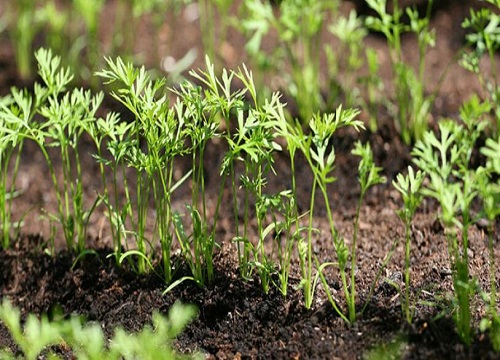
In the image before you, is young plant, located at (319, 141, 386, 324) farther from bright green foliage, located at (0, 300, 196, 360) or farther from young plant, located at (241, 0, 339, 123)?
young plant, located at (241, 0, 339, 123)

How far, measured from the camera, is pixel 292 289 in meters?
2.36

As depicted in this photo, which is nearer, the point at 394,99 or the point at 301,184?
the point at 301,184

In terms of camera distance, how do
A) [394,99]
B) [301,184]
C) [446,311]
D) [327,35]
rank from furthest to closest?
[327,35], [394,99], [301,184], [446,311]

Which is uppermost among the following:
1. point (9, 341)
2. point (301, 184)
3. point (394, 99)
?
point (394, 99)

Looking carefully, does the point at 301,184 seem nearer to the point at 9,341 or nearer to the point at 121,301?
the point at 121,301

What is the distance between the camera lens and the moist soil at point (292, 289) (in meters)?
2.15

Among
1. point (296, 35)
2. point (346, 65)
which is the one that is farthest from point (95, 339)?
point (346, 65)

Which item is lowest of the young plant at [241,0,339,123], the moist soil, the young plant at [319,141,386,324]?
the moist soil

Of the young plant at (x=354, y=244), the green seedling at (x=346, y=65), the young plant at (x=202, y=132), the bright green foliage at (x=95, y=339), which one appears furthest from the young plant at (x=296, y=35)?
the bright green foliage at (x=95, y=339)

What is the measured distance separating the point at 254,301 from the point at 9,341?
2.30ft

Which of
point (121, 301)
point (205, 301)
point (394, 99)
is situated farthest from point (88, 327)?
point (394, 99)

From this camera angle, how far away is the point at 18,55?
389 centimetres

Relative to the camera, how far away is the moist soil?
2146 millimetres

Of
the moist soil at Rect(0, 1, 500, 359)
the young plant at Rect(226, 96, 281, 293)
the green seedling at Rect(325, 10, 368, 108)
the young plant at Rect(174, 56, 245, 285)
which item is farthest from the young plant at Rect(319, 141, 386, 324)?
the green seedling at Rect(325, 10, 368, 108)
